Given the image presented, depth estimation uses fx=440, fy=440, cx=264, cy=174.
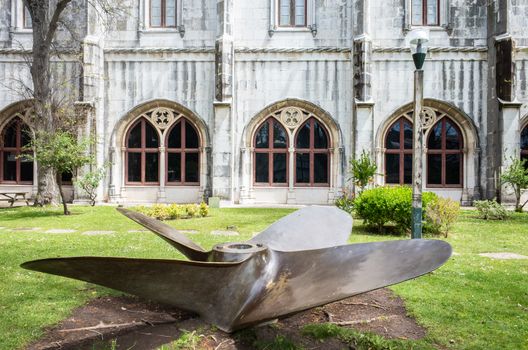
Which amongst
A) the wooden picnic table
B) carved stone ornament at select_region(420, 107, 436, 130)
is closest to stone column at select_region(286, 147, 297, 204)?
carved stone ornament at select_region(420, 107, 436, 130)

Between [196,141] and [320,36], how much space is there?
5.75 metres

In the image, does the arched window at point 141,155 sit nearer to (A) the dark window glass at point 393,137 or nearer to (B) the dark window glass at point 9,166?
(B) the dark window glass at point 9,166

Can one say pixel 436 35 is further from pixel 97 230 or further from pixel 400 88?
pixel 97 230

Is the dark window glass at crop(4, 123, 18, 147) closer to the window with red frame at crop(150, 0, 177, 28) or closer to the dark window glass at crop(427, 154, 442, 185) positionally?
the window with red frame at crop(150, 0, 177, 28)

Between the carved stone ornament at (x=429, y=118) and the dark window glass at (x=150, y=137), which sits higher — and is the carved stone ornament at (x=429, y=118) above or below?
above

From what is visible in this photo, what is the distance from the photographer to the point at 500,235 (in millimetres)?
8867

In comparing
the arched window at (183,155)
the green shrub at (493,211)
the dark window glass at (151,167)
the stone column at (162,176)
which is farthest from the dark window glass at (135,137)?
the green shrub at (493,211)

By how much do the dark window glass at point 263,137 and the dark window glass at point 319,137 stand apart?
1723 millimetres

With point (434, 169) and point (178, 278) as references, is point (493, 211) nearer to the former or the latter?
point (434, 169)

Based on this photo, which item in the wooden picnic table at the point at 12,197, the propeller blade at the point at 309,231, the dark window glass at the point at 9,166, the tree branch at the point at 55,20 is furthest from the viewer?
the dark window glass at the point at 9,166

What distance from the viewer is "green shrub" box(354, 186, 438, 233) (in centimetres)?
880

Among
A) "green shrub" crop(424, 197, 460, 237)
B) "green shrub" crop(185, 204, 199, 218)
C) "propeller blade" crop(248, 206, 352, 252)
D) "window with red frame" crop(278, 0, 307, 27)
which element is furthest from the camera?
"window with red frame" crop(278, 0, 307, 27)

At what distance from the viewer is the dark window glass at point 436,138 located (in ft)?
51.2

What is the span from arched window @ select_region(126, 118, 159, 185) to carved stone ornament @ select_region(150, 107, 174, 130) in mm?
310
